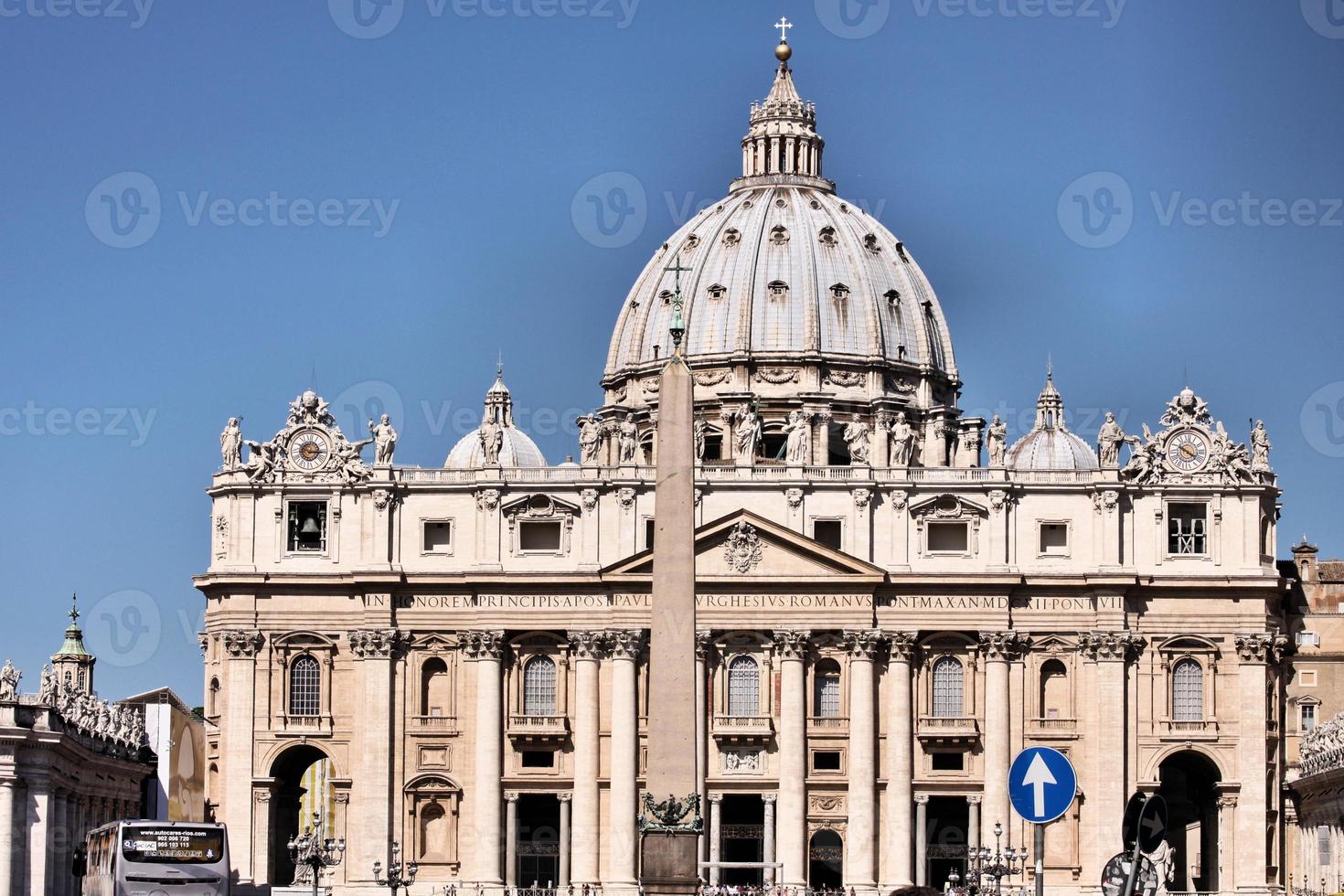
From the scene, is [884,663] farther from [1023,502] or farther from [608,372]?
[608,372]

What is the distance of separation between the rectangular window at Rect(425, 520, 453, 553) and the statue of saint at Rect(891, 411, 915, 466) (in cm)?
2476

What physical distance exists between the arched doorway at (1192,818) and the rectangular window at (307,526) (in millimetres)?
34316

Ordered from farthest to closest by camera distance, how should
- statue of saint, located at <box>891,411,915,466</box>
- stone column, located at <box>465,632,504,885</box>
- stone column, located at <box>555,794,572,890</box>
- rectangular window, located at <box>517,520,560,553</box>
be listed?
statue of saint, located at <box>891,411,915,466</box>
rectangular window, located at <box>517,520,560,553</box>
stone column, located at <box>555,794,572,890</box>
stone column, located at <box>465,632,504,885</box>

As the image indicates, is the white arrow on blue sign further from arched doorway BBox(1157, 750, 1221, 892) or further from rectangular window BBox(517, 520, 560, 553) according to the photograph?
rectangular window BBox(517, 520, 560, 553)

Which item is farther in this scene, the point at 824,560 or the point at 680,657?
the point at 824,560

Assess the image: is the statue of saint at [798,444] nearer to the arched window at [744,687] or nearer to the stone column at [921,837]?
the arched window at [744,687]

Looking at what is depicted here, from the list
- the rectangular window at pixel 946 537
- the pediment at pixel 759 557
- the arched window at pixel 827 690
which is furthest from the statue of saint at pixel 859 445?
the arched window at pixel 827 690

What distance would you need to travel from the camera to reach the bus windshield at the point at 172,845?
6097 cm

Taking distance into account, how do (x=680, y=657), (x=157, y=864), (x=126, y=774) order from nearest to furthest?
(x=680, y=657) → (x=157, y=864) → (x=126, y=774)

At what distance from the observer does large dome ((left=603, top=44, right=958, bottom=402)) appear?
136250mm

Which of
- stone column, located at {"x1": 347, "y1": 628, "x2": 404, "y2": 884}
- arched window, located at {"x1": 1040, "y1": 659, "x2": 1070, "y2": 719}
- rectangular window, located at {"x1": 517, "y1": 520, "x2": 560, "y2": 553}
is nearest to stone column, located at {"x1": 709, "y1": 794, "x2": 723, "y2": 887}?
rectangular window, located at {"x1": 517, "y1": 520, "x2": 560, "y2": 553}

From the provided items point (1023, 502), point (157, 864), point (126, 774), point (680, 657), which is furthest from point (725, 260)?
point (680, 657)

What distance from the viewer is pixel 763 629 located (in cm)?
10675

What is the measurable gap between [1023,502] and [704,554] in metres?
12.7
